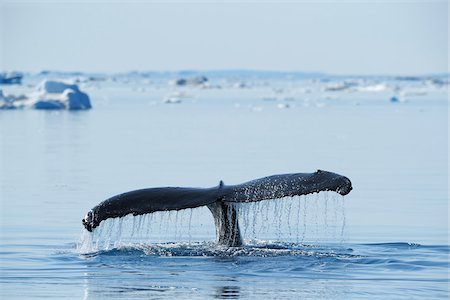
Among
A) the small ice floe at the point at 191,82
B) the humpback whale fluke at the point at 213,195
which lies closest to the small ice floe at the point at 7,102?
the humpback whale fluke at the point at 213,195

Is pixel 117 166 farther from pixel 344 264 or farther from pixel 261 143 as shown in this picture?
pixel 344 264

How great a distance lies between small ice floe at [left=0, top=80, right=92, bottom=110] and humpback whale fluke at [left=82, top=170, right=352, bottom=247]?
35.6 metres

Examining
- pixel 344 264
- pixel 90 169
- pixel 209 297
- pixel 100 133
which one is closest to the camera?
pixel 209 297

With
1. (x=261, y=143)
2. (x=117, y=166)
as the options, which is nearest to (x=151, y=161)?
(x=117, y=166)

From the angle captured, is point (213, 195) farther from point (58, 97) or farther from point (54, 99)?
point (58, 97)

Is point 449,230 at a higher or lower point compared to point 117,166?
lower

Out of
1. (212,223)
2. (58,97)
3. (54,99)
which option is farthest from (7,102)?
(212,223)

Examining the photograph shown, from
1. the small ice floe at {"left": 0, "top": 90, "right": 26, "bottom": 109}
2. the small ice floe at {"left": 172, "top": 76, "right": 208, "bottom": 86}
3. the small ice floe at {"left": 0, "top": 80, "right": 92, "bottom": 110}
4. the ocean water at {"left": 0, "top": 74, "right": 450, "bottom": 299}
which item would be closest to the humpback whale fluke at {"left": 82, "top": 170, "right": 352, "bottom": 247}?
the ocean water at {"left": 0, "top": 74, "right": 450, "bottom": 299}

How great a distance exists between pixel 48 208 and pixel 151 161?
23.3 ft

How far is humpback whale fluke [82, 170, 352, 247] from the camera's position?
9141 millimetres

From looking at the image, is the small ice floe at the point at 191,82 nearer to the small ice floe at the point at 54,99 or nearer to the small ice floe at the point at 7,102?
the small ice floe at the point at 54,99

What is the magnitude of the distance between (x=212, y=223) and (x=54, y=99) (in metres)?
33.2

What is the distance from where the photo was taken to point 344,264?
33.2 ft

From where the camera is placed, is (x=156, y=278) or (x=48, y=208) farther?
(x=48, y=208)
